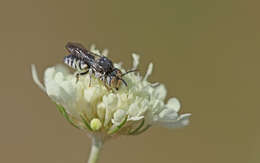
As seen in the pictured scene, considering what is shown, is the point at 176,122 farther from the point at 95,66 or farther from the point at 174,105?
the point at 95,66

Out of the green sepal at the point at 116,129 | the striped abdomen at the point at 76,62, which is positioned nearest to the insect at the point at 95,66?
the striped abdomen at the point at 76,62

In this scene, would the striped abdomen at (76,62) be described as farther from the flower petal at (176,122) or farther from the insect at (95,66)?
the flower petal at (176,122)

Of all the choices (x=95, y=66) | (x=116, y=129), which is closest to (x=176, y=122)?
(x=116, y=129)

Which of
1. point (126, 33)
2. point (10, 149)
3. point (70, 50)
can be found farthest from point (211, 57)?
point (70, 50)

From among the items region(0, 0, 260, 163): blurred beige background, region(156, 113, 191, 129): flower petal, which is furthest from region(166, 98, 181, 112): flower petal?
region(0, 0, 260, 163): blurred beige background

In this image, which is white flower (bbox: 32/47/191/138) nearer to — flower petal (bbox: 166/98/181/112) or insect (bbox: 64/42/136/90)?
insect (bbox: 64/42/136/90)
